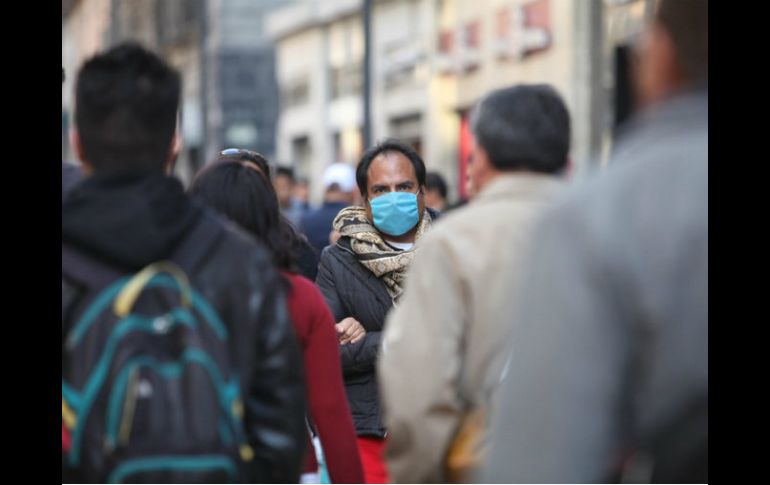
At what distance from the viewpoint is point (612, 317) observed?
8.30 ft

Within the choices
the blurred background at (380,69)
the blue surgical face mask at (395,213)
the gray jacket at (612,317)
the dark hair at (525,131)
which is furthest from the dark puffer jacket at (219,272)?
the blurred background at (380,69)

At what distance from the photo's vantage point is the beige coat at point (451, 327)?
12.8ft

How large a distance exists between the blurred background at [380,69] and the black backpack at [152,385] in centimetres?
719

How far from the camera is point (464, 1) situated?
990 inches

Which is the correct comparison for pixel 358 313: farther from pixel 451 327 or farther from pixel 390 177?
pixel 451 327

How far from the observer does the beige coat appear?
3.91m

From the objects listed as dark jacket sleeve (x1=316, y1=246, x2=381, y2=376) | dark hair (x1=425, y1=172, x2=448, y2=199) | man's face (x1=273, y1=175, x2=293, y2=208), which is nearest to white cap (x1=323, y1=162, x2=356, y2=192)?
dark hair (x1=425, y1=172, x2=448, y2=199)

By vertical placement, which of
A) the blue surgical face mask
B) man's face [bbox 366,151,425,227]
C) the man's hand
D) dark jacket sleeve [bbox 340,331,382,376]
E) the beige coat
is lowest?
dark jacket sleeve [bbox 340,331,382,376]

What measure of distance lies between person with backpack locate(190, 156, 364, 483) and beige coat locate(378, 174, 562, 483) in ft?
1.99

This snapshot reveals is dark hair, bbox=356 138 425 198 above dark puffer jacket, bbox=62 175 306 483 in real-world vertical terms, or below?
above

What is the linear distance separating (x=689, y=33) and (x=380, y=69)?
Answer: 85.6 ft

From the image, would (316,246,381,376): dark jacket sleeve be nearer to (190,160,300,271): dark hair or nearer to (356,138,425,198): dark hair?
(356,138,425,198): dark hair
